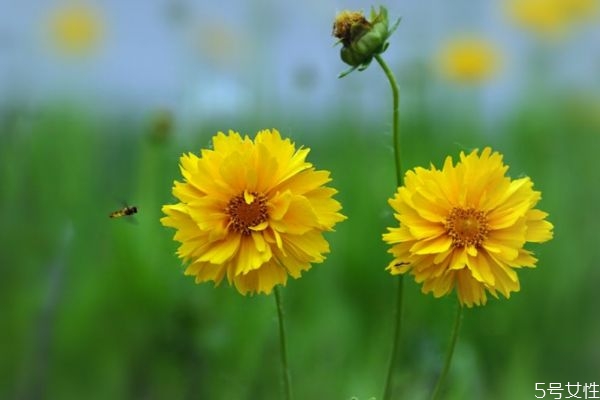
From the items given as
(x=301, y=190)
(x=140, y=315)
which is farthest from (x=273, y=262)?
(x=140, y=315)

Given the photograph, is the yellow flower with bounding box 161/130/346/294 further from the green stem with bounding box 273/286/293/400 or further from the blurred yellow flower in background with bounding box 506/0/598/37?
the blurred yellow flower in background with bounding box 506/0/598/37

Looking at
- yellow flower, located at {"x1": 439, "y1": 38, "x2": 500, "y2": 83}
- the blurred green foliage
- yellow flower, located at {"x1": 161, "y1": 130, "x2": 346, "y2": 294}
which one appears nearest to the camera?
yellow flower, located at {"x1": 161, "y1": 130, "x2": 346, "y2": 294}

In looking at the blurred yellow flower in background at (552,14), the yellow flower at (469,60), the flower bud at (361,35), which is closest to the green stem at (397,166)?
A: the flower bud at (361,35)

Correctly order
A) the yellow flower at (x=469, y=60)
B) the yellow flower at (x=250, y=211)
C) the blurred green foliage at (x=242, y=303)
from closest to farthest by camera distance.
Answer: the yellow flower at (x=250, y=211), the blurred green foliage at (x=242, y=303), the yellow flower at (x=469, y=60)

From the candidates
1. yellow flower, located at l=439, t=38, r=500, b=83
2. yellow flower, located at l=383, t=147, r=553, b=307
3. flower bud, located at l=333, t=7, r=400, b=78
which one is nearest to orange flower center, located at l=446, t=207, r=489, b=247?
yellow flower, located at l=383, t=147, r=553, b=307

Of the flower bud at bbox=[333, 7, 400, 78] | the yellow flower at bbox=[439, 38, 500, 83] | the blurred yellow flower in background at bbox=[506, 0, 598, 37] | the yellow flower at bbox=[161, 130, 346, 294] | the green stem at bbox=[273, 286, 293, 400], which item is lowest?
the green stem at bbox=[273, 286, 293, 400]

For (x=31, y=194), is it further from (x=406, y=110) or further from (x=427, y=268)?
(x=427, y=268)

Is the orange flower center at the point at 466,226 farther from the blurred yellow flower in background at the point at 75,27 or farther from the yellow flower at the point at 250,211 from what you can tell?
the blurred yellow flower in background at the point at 75,27

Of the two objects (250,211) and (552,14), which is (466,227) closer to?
(250,211)
